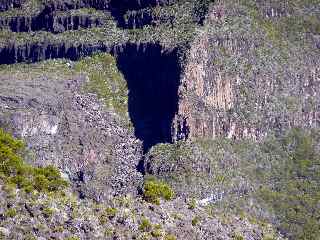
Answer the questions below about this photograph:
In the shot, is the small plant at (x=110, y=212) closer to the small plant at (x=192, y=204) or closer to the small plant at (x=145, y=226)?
the small plant at (x=145, y=226)

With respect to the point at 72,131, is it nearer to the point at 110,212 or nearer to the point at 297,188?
the point at 297,188

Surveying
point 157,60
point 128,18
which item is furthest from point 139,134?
point 128,18

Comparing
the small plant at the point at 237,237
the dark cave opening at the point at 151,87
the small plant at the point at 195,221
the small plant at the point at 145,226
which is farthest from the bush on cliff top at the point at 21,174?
the dark cave opening at the point at 151,87

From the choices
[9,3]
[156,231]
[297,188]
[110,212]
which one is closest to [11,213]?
[110,212]

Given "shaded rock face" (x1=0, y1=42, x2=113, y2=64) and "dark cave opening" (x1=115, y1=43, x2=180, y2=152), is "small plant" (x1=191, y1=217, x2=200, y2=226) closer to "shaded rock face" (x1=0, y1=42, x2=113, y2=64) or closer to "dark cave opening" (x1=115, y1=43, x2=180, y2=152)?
"dark cave opening" (x1=115, y1=43, x2=180, y2=152)

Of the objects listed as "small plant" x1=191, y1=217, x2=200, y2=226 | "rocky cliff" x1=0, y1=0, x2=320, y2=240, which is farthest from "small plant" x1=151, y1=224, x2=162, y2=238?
"rocky cliff" x1=0, y1=0, x2=320, y2=240

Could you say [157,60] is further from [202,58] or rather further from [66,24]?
[66,24]
